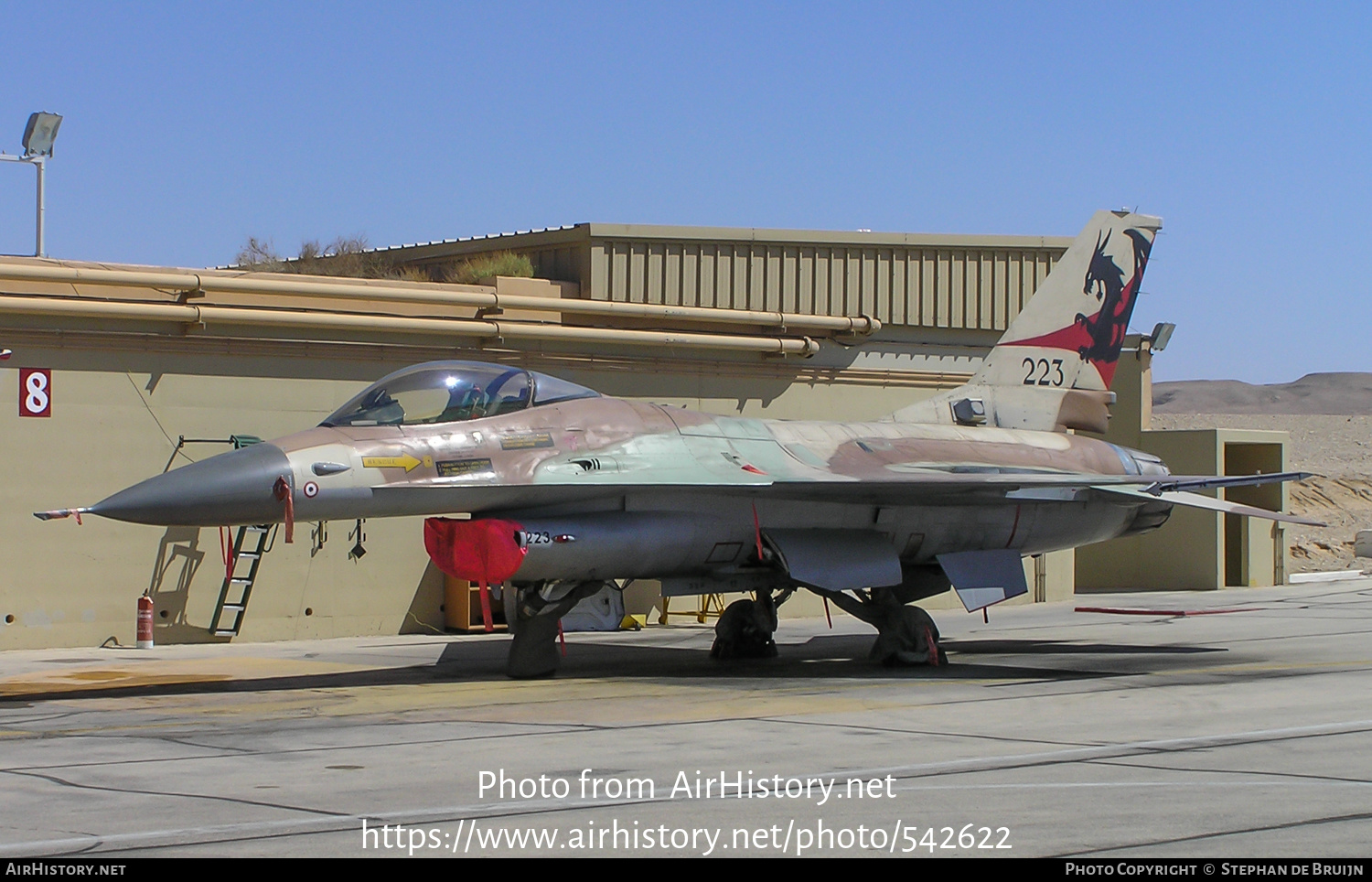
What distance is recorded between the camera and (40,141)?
784 inches

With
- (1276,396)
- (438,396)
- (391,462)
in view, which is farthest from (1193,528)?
(1276,396)

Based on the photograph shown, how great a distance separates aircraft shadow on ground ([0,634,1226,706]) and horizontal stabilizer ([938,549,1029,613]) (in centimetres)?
73

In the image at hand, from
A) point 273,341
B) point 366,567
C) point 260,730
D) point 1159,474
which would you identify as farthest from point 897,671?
point 273,341

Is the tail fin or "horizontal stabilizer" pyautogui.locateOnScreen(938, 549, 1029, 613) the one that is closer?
"horizontal stabilizer" pyautogui.locateOnScreen(938, 549, 1029, 613)

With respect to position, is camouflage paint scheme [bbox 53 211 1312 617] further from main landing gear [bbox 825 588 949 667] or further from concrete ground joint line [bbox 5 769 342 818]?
concrete ground joint line [bbox 5 769 342 818]

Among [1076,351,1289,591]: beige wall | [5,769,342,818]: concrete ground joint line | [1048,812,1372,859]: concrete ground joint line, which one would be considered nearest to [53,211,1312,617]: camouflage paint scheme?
[5,769,342,818]: concrete ground joint line

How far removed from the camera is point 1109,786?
281 inches

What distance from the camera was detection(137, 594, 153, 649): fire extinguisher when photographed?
54.3 feet

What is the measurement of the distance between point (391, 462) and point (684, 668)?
4.27 m

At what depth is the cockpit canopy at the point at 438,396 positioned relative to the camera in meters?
12.1

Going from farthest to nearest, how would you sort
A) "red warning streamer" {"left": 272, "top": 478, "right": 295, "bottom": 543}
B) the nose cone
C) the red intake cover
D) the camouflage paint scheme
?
the red intake cover, the camouflage paint scheme, "red warning streamer" {"left": 272, "top": 478, "right": 295, "bottom": 543}, the nose cone

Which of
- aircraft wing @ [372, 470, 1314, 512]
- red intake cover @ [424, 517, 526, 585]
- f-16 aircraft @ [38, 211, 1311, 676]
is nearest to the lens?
f-16 aircraft @ [38, 211, 1311, 676]

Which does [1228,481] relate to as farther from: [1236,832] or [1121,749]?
[1236,832]

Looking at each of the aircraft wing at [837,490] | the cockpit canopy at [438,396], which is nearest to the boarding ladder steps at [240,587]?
the cockpit canopy at [438,396]
